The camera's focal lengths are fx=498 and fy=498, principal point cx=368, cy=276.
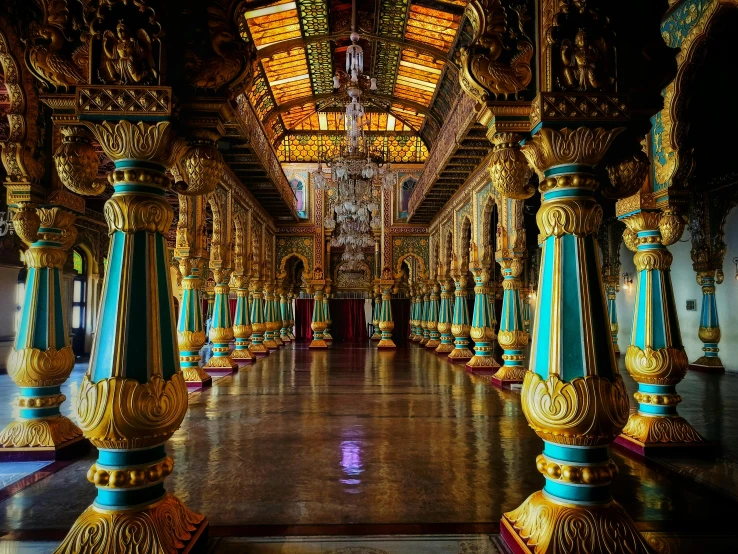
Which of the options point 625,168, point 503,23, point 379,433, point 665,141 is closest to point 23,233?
point 379,433

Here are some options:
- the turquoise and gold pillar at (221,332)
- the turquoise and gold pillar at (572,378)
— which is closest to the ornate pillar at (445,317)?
the turquoise and gold pillar at (221,332)

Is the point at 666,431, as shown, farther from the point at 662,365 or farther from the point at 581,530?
the point at 581,530

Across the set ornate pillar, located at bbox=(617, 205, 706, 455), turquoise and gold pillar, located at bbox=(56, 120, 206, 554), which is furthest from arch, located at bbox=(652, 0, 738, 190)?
turquoise and gold pillar, located at bbox=(56, 120, 206, 554)

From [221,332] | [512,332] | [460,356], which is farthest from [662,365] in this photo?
[221,332]

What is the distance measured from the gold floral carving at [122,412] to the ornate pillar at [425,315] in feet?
51.4

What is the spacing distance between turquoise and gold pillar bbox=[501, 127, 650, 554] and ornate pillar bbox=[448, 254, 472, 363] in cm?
987

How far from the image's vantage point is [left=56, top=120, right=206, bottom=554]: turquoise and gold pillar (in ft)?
7.59

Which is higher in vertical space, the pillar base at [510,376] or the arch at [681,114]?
the arch at [681,114]

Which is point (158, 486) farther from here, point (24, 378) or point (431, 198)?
point (431, 198)

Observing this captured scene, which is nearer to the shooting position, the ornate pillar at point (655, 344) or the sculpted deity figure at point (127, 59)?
the sculpted deity figure at point (127, 59)

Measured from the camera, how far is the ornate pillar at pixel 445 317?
48.5ft

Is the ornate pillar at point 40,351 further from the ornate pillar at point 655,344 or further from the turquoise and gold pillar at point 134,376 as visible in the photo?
the ornate pillar at point 655,344

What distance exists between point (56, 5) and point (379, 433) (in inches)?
175

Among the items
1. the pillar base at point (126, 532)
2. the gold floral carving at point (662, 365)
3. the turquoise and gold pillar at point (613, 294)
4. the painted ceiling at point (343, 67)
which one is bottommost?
the pillar base at point (126, 532)
